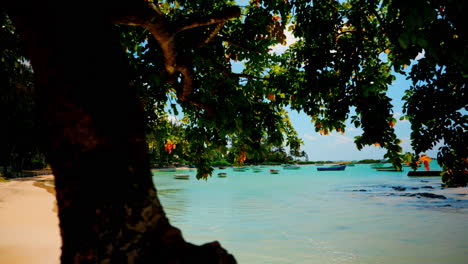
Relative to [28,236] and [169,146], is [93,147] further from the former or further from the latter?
[28,236]

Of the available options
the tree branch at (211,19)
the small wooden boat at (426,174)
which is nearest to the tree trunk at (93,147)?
the tree branch at (211,19)

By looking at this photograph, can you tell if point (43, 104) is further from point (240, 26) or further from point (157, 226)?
point (240, 26)

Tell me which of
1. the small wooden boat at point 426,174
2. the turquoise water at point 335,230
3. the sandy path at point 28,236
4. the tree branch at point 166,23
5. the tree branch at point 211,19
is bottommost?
the turquoise water at point 335,230

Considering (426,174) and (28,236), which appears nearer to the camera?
(28,236)

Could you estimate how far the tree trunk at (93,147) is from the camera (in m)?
1.58

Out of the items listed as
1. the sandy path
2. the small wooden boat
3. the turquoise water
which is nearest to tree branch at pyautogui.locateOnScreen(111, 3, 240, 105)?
the sandy path

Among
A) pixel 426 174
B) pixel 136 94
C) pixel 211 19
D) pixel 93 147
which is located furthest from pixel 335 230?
pixel 426 174

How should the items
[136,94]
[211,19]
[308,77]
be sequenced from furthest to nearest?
[308,77], [211,19], [136,94]

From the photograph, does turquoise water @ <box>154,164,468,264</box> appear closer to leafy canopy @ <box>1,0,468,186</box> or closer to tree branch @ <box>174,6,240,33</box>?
leafy canopy @ <box>1,0,468,186</box>

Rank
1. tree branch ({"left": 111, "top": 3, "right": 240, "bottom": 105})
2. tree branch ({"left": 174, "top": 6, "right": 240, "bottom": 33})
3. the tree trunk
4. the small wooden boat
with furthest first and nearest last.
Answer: the small wooden boat < tree branch ({"left": 174, "top": 6, "right": 240, "bottom": 33}) < tree branch ({"left": 111, "top": 3, "right": 240, "bottom": 105}) < the tree trunk

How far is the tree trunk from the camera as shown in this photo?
1.58m

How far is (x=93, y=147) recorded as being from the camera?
162 cm

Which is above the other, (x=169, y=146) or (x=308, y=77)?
(x=308, y=77)

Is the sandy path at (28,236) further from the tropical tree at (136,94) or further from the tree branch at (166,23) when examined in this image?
the tree branch at (166,23)
